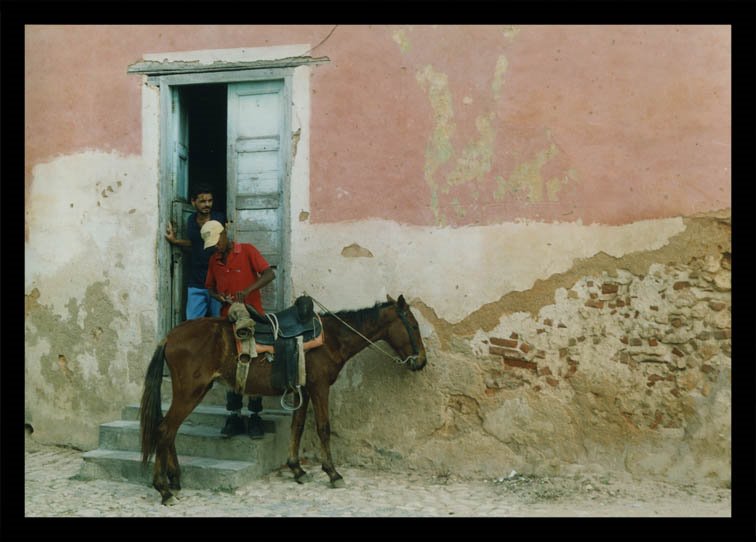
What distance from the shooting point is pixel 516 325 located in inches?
218

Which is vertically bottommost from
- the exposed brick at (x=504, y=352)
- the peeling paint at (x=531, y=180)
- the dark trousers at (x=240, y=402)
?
the dark trousers at (x=240, y=402)

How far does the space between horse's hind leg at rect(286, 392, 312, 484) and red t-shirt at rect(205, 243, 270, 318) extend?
0.81 metres

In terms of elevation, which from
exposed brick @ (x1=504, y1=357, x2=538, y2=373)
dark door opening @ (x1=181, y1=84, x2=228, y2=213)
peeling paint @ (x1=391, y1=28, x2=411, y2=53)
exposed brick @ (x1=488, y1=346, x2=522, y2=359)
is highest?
peeling paint @ (x1=391, y1=28, x2=411, y2=53)

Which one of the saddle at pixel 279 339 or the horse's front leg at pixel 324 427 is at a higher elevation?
the saddle at pixel 279 339

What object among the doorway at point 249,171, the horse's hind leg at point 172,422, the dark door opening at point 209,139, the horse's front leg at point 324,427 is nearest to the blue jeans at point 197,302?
the doorway at point 249,171

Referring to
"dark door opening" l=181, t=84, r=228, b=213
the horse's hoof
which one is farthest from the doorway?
"dark door opening" l=181, t=84, r=228, b=213

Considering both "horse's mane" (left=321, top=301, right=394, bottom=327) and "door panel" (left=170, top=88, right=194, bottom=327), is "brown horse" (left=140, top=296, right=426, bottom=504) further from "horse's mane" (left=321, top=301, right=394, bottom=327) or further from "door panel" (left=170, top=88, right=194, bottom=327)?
"door panel" (left=170, top=88, right=194, bottom=327)

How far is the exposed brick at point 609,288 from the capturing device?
537cm

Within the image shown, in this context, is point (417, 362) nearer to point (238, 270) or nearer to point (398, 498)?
point (398, 498)

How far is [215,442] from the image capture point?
18.1 feet

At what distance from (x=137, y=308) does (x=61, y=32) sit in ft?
8.92

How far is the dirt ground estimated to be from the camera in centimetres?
477

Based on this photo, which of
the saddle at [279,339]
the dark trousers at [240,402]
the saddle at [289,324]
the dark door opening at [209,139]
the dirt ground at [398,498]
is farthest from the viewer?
the dark door opening at [209,139]

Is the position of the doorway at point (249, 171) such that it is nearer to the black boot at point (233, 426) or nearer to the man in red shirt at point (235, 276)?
the man in red shirt at point (235, 276)
